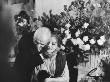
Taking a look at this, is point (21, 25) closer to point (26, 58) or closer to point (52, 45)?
point (26, 58)

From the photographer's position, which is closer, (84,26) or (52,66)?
(52,66)

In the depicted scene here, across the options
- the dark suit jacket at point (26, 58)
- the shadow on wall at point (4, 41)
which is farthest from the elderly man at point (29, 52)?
the shadow on wall at point (4, 41)

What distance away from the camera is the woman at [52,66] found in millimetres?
1821

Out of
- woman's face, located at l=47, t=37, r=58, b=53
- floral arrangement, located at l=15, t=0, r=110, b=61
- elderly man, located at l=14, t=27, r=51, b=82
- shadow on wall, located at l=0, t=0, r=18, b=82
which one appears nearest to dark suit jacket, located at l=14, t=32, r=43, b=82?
→ elderly man, located at l=14, t=27, r=51, b=82

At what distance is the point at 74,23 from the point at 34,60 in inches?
21.7

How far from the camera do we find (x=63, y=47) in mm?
2211

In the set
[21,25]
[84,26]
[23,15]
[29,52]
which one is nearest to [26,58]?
[29,52]

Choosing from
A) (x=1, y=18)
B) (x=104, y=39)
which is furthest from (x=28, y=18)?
(x=1, y=18)

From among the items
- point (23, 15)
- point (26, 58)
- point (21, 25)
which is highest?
point (23, 15)

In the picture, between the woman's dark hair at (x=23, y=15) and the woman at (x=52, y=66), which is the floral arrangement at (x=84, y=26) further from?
the woman's dark hair at (x=23, y=15)

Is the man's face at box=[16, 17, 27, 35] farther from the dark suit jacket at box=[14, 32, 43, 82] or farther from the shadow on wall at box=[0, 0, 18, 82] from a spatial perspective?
the shadow on wall at box=[0, 0, 18, 82]

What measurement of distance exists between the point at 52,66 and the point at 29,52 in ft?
1.61

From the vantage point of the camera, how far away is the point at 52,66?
1.90 meters

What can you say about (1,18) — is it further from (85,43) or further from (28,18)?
(28,18)
